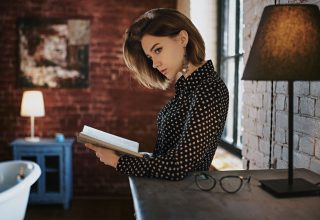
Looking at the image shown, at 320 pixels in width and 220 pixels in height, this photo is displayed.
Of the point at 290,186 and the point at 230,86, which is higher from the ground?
the point at 230,86

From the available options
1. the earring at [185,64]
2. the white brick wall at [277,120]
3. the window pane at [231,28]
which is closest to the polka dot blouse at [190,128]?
→ the earring at [185,64]

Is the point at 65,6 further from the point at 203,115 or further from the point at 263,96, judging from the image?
the point at 203,115

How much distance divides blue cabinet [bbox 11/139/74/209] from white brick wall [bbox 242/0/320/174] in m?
2.68

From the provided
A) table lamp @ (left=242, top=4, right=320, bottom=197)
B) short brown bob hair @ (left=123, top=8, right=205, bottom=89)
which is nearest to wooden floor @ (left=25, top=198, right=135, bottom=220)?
short brown bob hair @ (left=123, top=8, right=205, bottom=89)

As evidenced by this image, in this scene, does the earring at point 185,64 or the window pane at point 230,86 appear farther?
the window pane at point 230,86

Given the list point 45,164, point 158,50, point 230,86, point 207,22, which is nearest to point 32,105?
point 45,164

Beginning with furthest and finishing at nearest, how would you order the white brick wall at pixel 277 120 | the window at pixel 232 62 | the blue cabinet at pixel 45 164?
the blue cabinet at pixel 45 164 < the window at pixel 232 62 < the white brick wall at pixel 277 120

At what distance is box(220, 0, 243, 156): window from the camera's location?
10.8ft

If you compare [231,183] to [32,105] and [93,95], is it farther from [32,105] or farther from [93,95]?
[93,95]

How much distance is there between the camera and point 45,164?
459 cm

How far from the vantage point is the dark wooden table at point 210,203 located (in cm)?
92

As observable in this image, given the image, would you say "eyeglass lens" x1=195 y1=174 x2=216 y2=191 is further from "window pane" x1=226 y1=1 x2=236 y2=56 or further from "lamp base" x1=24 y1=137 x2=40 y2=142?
"lamp base" x1=24 y1=137 x2=40 y2=142

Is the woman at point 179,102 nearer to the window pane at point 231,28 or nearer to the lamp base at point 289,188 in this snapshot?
the lamp base at point 289,188

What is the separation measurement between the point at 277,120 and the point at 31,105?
3.31m
